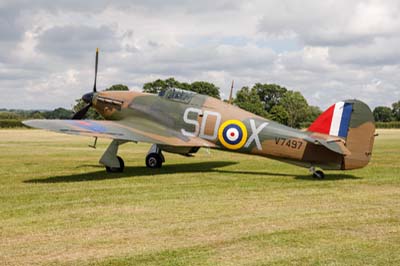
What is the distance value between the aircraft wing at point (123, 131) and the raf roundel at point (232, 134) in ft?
1.57

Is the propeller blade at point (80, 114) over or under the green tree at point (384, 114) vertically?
under

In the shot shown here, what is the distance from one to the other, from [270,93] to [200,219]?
387 feet

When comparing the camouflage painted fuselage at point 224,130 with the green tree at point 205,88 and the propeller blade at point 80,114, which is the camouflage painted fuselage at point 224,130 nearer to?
the propeller blade at point 80,114

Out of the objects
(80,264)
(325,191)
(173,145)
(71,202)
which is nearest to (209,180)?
(173,145)

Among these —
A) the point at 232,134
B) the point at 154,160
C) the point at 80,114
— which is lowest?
the point at 154,160

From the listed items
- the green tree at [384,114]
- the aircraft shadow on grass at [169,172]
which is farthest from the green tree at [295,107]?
the aircraft shadow on grass at [169,172]

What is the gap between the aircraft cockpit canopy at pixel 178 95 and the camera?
15.2 meters

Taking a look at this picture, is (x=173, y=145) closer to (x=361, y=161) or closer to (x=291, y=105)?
(x=361, y=161)

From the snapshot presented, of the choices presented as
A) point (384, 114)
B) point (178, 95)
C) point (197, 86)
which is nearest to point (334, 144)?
point (178, 95)

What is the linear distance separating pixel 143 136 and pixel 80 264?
351 inches

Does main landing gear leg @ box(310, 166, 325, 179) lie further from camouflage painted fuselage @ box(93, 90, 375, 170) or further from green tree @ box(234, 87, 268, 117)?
green tree @ box(234, 87, 268, 117)

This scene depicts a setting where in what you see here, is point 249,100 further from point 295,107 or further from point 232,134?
point 232,134

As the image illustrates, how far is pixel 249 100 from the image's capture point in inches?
4358

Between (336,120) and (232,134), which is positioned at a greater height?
(336,120)
